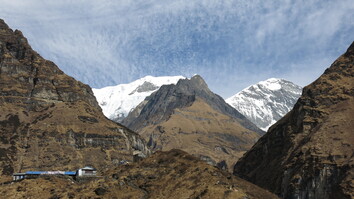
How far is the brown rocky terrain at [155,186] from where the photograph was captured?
4545 inches

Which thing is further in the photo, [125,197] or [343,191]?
[343,191]

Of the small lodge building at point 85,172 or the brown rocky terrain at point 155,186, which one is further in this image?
the small lodge building at point 85,172

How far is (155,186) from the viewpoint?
420 ft

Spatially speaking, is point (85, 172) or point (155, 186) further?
point (85, 172)

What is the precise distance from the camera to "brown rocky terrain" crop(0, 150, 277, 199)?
115 meters

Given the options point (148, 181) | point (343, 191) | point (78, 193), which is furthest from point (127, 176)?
point (343, 191)

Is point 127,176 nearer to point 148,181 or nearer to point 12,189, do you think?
point 148,181

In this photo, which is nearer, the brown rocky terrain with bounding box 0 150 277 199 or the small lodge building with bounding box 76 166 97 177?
the brown rocky terrain with bounding box 0 150 277 199

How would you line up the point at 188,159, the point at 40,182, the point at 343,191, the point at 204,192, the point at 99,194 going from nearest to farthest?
the point at 204,192 < the point at 99,194 < the point at 40,182 < the point at 188,159 < the point at 343,191

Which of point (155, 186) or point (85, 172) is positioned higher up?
point (85, 172)

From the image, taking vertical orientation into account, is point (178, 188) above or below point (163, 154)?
below

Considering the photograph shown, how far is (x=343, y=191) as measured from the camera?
198m

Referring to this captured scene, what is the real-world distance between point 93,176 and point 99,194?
98.3ft

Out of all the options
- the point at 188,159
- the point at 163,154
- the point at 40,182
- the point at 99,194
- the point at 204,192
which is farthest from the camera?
the point at 163,154
